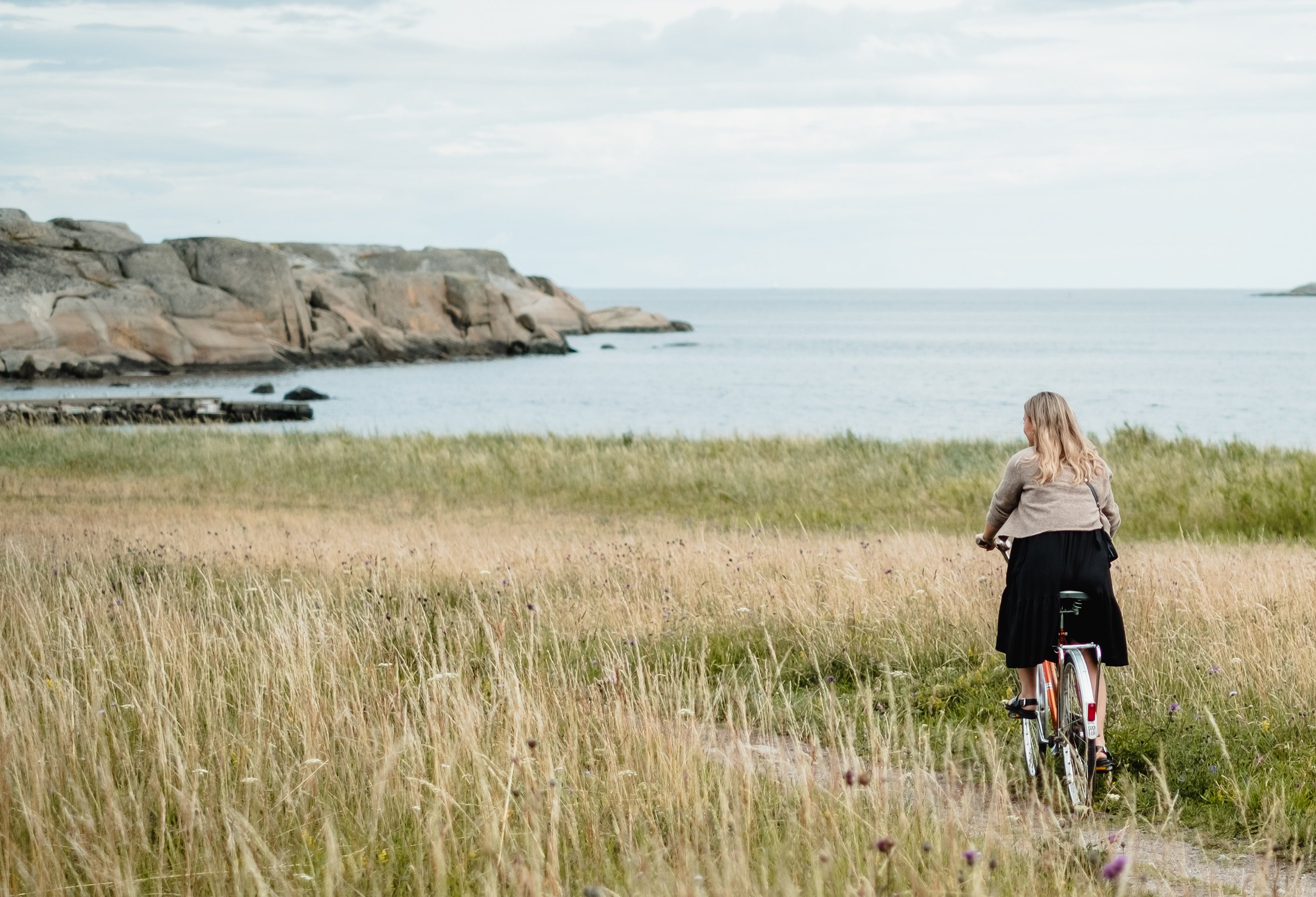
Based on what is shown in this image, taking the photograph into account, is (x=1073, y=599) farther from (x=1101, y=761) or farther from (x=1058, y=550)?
(x=1101, y=761)

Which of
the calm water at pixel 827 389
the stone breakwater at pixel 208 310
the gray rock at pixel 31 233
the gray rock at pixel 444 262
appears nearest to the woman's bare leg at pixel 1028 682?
the calm water at pixel 827 389

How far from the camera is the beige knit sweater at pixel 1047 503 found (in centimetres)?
505

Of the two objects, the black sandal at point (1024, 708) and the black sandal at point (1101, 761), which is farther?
the black sandal at point (1024, 708)

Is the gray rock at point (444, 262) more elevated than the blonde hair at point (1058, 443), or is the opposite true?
the gray rock at point (444, 262)

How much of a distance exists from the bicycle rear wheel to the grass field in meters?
0.18

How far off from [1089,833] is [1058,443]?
1615 millimetres

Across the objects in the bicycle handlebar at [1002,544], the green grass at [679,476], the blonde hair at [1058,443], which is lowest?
the green grass at [679,476]

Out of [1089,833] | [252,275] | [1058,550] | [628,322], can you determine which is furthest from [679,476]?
[628,322]

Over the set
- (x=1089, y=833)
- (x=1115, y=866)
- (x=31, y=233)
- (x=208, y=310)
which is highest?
(x=31, y=233)

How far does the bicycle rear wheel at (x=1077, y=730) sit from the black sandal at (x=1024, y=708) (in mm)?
166

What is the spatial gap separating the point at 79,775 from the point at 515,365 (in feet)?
258

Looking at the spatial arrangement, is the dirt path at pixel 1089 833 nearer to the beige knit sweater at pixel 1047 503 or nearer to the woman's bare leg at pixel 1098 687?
the woman's bare leg at pixel 1098 687

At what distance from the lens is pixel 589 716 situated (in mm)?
5121

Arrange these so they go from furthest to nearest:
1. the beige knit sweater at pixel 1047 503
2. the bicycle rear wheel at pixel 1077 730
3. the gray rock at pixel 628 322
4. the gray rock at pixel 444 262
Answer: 1. the gray rock at pixel 628 322
2. the gray rock at pixel 444 262
3. the beige knit sweater at pixel 1047 503
4. the bicycle rear wheel at pixel 1077 730
